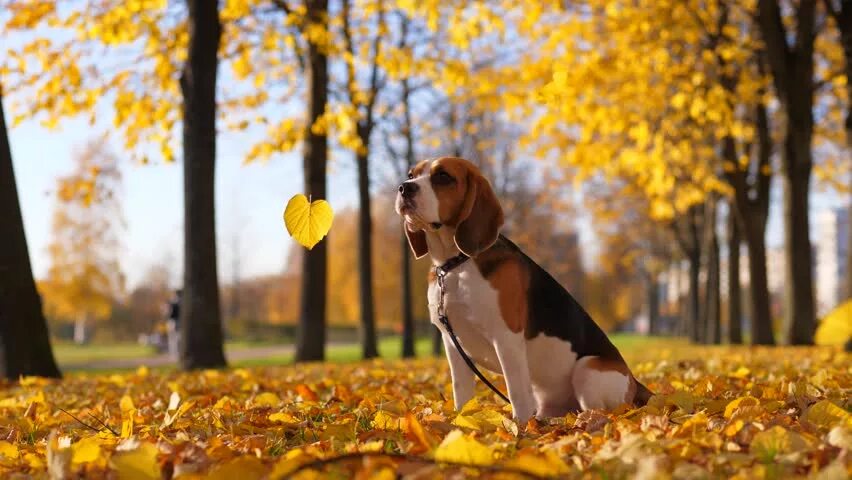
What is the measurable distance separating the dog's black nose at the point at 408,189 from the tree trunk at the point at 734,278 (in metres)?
19.2

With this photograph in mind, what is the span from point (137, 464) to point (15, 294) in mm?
6852

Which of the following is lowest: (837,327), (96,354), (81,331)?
(81,331)

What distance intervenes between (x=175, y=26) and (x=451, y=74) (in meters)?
5.49

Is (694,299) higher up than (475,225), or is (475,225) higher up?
(475,225)

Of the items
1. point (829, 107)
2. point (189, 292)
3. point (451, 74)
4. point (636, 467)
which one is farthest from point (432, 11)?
point (829, 107)

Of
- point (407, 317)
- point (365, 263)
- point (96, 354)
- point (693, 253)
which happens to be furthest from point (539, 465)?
point (96, 354)

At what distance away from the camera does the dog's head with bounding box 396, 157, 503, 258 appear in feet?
11.8

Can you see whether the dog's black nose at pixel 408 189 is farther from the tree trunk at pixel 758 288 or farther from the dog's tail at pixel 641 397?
the tree trunk at pixel 758 288

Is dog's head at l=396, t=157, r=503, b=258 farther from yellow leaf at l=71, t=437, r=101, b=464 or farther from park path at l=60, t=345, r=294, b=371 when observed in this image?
park path at l=60, t=345, r=294, b=371

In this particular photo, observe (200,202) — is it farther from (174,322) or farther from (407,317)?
(174,322)

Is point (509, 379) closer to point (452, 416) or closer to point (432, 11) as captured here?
point (452, 416)

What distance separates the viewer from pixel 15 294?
836 centimetres

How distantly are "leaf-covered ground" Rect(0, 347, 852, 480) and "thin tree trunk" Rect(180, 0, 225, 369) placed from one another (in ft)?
16.2

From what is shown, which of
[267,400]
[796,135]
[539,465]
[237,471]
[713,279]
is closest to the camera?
[539,465]
